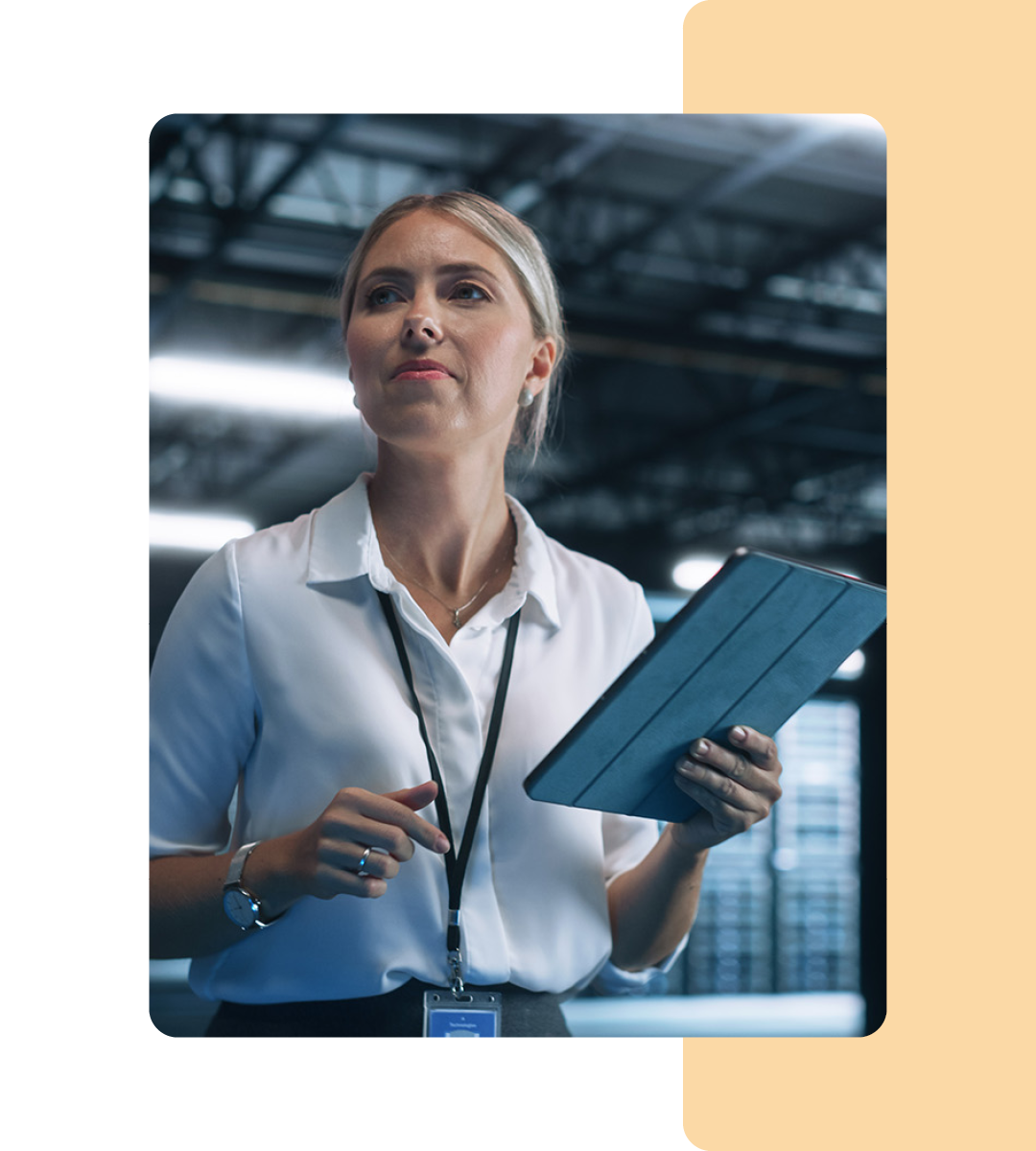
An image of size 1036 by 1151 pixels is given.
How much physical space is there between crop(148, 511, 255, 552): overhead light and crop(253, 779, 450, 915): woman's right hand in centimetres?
45

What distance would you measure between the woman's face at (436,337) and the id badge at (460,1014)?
2.72ft

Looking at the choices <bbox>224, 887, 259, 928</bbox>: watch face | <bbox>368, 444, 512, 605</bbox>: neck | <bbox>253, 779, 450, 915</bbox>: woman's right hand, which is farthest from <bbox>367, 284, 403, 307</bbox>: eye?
<bbox>224, 887, 259, 928</bbox>: watch face

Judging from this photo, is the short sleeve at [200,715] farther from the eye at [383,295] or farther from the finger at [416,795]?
the eye at [383,295]

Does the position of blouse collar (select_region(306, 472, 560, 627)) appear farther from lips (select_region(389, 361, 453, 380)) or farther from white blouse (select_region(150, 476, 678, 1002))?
lips (select_region(389, 361, 453, 380))

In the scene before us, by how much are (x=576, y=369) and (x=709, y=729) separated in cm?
62

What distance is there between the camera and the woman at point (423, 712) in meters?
1.90

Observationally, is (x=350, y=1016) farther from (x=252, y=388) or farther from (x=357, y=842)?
(x=252, y=388)

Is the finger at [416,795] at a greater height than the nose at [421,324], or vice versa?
the nose at [421,324]

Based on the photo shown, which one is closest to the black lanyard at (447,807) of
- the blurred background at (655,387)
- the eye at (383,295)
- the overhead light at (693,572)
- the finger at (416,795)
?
the finger at (416,795)

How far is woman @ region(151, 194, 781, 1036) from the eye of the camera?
190 cm

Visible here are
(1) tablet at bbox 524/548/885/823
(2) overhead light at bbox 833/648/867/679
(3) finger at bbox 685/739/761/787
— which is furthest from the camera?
(2) overhead light at bbox 833/648/867/679

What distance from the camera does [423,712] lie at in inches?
76.0
